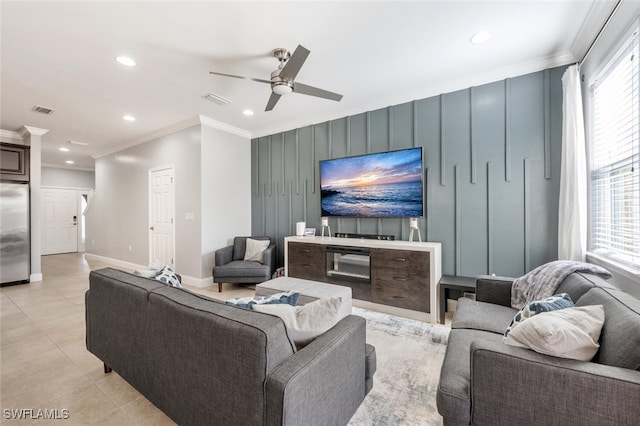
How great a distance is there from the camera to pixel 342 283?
3.58 meters

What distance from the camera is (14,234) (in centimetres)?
462

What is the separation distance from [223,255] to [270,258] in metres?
0.78

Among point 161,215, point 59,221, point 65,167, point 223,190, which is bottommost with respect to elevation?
point 59,221

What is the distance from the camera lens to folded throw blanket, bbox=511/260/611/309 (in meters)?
1.83

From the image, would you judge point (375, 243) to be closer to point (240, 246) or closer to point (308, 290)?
point (308, 290)

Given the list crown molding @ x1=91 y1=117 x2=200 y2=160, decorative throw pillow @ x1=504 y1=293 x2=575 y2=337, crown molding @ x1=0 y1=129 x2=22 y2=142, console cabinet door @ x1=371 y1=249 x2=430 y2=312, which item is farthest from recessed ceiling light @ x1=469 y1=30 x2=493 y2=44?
crown molding @ x1=0 y1=129 x2=22 y2=142

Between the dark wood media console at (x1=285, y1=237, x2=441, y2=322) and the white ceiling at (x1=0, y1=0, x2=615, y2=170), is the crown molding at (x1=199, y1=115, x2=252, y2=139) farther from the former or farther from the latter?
the dark wood media console at (x1=285, y1=237, x2=441, y2=322)

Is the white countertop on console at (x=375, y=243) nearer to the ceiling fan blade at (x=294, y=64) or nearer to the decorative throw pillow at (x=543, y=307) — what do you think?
the decorative throw pillow at (x=543, y=307)

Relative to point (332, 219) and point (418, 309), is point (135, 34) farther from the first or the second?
point (418, 309)

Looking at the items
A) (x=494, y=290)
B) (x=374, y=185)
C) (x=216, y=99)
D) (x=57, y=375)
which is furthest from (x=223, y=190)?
(x=494, y=290)

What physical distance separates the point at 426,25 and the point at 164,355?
2.99 m

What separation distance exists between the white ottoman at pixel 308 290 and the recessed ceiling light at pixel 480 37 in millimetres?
2652

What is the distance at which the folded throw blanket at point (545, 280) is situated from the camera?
6.00ft

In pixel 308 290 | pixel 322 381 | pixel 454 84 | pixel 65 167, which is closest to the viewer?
pixel 322 381
